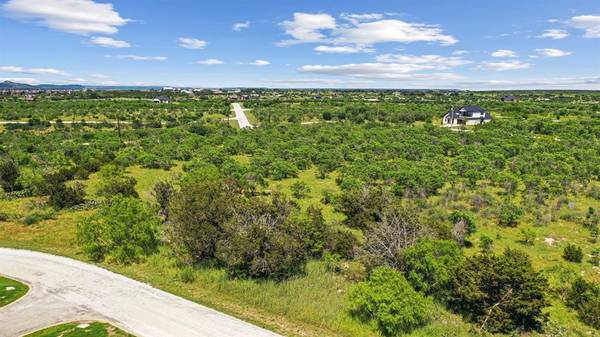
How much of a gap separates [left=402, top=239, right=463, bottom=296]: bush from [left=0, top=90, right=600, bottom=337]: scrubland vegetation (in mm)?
81

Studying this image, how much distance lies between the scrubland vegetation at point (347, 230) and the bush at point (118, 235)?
85 millimetres

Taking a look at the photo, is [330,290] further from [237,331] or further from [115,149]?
[115,149]

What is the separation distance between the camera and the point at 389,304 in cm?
1620

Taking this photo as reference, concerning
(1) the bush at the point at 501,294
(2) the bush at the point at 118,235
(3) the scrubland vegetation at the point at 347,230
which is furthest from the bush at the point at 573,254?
(2) the bush at the point at 118,235

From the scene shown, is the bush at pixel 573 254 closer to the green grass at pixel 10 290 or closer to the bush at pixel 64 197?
the green grass at pixel 10 290

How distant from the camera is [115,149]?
58562mm

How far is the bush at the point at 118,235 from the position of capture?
22734 mm

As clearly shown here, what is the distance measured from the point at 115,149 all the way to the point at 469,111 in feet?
245

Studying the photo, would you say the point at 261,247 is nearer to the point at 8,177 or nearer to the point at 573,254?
the point at 573,254

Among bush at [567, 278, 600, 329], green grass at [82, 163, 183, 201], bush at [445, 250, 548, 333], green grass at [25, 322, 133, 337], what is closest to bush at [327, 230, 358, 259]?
bush at [445, 250, 548, 333]

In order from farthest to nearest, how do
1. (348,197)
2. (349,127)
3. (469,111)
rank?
(469,111) < (349,127) < (348,197)

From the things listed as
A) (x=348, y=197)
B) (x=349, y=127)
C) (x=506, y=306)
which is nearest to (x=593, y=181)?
(x=348, y=197)

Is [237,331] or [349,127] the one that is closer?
[237,331]

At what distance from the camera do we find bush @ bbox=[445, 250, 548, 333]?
16.4 meters
